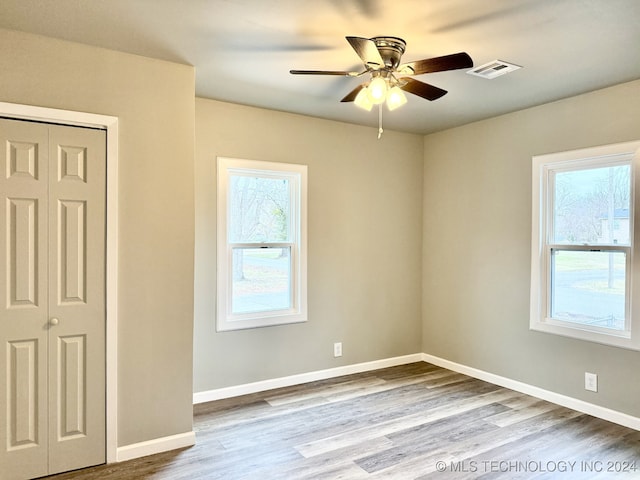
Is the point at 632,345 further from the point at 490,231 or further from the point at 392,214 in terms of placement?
the point at 392,214

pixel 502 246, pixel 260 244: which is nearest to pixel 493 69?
pixel 502 246

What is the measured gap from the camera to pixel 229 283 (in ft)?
12.7

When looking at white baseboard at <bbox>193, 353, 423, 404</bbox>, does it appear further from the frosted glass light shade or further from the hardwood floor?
the frosted glass light shade

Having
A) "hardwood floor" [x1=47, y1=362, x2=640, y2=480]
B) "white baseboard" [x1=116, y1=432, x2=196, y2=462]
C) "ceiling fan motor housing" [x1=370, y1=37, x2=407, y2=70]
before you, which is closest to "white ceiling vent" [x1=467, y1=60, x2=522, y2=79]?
"ceiling fan motor housing" [x1=370, y1=37, x2=407, y2=70]

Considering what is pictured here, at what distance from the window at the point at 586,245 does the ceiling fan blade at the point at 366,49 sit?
2.20 metres

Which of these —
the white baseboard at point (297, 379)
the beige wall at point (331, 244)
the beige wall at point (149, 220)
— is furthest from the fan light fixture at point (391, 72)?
the white baseboard at point (297, 379)

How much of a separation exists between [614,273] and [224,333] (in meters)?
3.17

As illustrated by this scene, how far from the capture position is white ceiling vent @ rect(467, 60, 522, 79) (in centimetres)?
288

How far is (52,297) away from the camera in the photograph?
Result: 2572 millimetres

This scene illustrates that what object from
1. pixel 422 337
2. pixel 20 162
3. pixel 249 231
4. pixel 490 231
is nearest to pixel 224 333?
pixel 249 231

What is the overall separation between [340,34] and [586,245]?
2.60 meters

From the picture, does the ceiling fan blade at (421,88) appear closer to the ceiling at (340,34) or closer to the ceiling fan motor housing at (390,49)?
the ceiling fan motor housing at (390,49)

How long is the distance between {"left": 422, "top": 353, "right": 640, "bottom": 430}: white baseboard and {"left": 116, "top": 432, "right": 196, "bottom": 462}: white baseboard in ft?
9.13

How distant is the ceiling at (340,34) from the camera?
7.16ft
